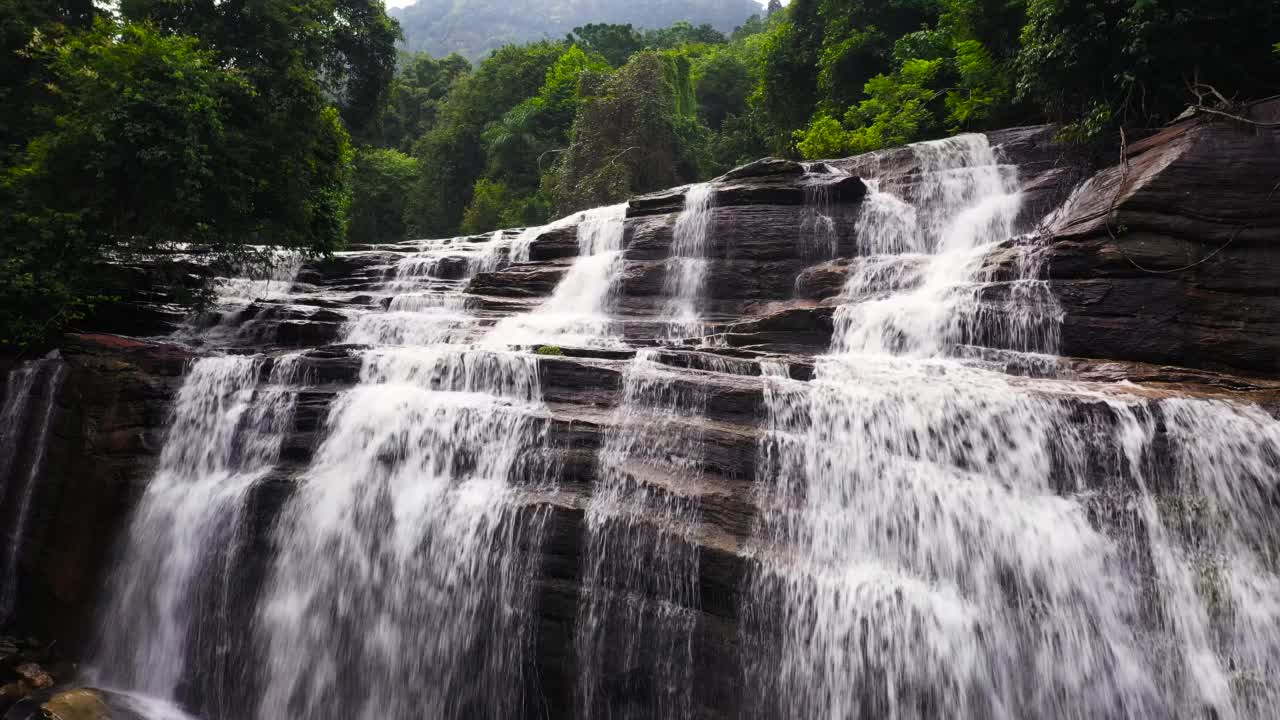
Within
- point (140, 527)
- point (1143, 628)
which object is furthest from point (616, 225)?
point (1143, 628)

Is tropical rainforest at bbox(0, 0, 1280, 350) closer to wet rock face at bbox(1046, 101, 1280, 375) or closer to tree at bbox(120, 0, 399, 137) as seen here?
tree at bbox(120, 0, 399, 137)

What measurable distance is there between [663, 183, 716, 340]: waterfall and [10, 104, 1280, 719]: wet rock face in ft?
4.02

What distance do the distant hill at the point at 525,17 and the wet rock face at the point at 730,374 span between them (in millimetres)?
127682

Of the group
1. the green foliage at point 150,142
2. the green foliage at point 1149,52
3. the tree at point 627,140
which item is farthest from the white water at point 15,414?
the tree at point 627,140

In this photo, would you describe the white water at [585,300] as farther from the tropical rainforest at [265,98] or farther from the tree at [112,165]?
the tree at [112,165]

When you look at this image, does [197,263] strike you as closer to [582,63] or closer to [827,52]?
[827,52]

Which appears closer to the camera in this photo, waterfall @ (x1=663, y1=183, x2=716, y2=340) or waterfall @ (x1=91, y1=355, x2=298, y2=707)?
waterfall @ (x1=91, y1=355, x2=298, y2=707)

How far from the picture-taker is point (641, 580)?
5.35 m

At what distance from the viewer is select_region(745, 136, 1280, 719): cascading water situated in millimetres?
4293

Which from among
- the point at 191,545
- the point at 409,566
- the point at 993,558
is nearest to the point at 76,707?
the point at 191,545

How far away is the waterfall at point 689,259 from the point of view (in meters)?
11.1

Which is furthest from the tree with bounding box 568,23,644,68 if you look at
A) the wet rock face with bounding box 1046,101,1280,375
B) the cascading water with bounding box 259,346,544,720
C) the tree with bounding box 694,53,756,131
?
the cascading water with bounding box 259,346,544,720

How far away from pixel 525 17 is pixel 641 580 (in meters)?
157

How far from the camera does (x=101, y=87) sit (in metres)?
8.28
